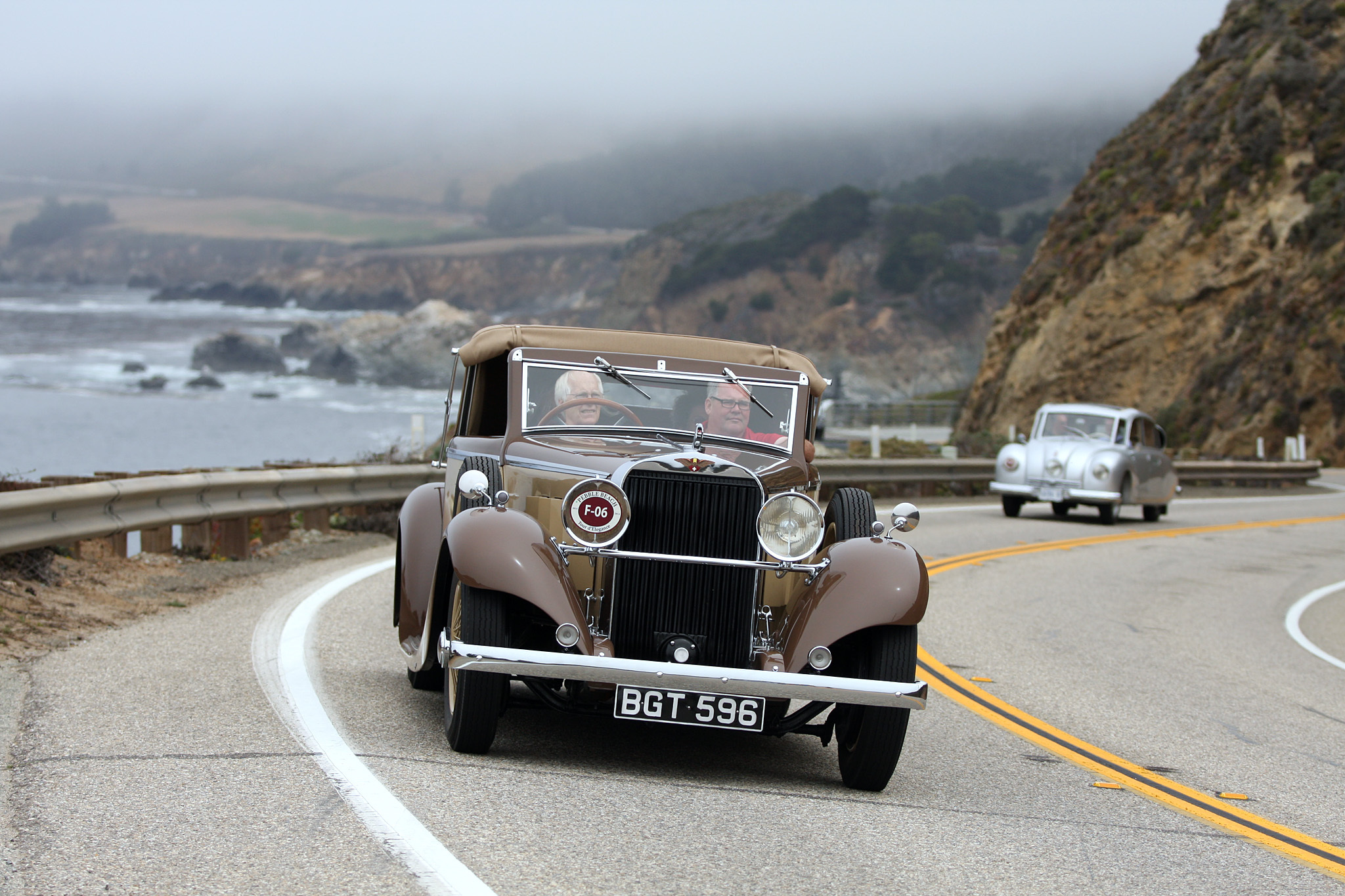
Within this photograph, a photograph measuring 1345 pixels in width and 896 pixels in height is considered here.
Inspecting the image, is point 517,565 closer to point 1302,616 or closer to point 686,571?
point 686,571

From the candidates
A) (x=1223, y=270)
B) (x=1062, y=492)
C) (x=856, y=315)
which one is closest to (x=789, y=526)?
(x=1062, y=492)

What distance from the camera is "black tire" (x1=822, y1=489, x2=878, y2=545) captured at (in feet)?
21.2

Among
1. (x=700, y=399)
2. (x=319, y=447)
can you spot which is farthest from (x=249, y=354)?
(x=700, y=399)

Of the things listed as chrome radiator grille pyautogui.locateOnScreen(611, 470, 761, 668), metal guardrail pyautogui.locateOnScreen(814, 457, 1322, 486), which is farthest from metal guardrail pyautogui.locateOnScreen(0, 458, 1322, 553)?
metal guardrail pyautogui.locateOnScreen(814, 457, 1322, 486)

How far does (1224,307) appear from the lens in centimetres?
4841

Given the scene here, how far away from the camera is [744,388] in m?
6.74

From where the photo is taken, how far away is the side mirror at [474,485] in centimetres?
577

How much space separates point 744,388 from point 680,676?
6.78 ft

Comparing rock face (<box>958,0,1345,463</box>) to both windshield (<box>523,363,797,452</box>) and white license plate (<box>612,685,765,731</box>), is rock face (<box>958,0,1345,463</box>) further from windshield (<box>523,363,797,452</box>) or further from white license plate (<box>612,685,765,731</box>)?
white license plate (<box>612,685,765,731</box>)

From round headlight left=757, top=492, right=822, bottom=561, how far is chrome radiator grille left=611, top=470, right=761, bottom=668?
55 millimetres

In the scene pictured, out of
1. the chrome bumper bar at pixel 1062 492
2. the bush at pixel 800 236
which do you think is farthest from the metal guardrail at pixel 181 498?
the bush at pixel 800 236

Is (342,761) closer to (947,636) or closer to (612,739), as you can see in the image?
(612,739)

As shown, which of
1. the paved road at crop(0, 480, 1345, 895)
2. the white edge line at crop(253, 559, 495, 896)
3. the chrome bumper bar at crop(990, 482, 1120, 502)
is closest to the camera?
the white edge line at crop(253, 559, 495, 896)

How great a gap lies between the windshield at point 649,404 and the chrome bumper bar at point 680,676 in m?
1.66
